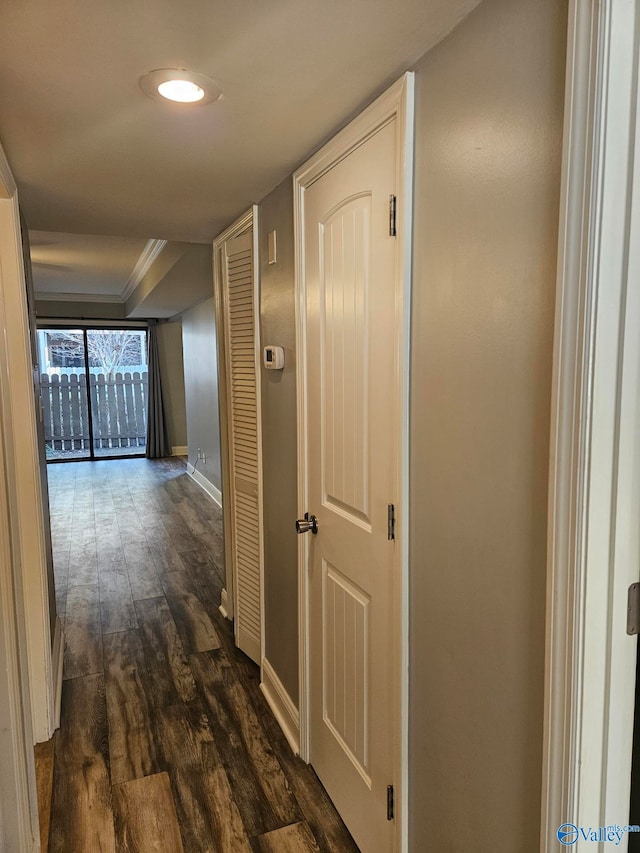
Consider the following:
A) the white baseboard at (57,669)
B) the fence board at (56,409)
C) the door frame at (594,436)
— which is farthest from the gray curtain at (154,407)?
the door frame at (594,436)

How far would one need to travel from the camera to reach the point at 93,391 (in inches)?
357

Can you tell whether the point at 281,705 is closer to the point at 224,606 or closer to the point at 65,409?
the point at 224,606

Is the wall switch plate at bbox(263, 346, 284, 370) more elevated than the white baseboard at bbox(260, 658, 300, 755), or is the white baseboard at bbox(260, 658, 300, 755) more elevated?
the wall switch plate at bbox(263, 346, 284, 370)

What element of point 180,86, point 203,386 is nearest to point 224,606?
point 180,86

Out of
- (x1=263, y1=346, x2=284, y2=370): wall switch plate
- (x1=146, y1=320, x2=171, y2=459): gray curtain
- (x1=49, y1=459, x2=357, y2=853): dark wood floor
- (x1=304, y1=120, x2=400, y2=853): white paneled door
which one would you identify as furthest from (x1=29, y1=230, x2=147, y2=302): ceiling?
(x1=49, y1=459, x2=357, y2=853): dark wood floor

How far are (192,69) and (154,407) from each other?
8.00 m

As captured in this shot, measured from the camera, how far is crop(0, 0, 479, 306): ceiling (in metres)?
1.03

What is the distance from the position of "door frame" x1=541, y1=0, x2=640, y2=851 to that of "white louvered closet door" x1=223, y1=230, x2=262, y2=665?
5.77ft

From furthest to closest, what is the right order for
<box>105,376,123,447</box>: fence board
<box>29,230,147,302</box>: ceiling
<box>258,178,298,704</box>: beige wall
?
1. <box>105,376,123,447</box>: fence board
2. <box>29,230,147,302</box>: ceiling
3. <box>258,178,298,704</box>: beige wall

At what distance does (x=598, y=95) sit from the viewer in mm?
763

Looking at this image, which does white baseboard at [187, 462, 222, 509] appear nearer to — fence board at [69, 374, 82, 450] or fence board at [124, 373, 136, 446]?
fence board at [124, 373, 136, 446]

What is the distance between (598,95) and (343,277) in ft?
2.94

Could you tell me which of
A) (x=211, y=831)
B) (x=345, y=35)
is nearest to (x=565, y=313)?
(x=345, y=35)

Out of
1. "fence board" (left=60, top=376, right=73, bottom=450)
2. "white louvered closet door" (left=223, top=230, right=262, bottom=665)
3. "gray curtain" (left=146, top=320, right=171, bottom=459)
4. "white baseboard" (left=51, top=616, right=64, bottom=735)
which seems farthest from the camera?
"fence board" (left=60, top=376, right=73, bottom=450)
